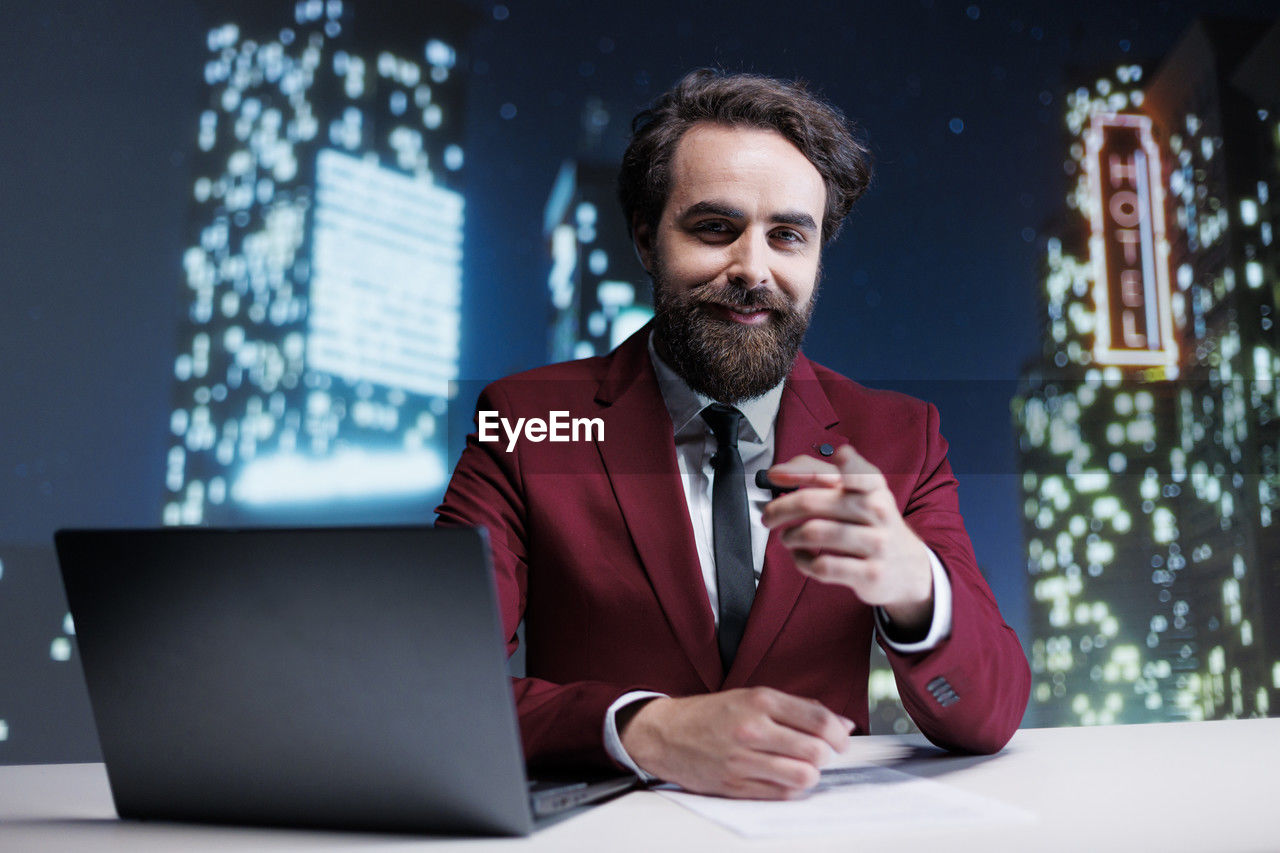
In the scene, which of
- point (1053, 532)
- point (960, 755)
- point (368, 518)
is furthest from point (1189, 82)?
point (1053, 532)

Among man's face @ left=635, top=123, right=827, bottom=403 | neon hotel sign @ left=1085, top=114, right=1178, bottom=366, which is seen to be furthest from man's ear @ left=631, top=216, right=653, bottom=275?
neon hotel sign @ left=1085, top=114, right=1178, bottom=366

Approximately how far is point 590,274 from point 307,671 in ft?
32.7

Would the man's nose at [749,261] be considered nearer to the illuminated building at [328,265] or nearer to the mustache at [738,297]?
the mustache at [738,297]

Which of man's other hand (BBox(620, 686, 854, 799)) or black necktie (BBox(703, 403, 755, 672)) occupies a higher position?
black necktie (BBox(703, 403, 755, 672))

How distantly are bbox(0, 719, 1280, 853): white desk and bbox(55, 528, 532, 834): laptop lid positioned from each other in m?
0.04

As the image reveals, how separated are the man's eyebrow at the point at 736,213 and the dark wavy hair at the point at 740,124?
160mm

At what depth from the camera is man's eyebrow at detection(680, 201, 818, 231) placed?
1.50 metres

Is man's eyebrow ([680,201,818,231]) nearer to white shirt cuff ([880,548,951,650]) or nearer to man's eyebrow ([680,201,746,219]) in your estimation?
man's eyebrow ([680,201,746,219])

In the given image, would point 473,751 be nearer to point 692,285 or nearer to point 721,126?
point 692,285

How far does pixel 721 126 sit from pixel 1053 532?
25.7 meters

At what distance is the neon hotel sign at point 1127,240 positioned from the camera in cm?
715

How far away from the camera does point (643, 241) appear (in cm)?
183

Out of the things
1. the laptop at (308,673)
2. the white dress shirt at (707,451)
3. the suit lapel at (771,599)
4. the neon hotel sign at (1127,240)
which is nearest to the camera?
the laptop at (308,673)

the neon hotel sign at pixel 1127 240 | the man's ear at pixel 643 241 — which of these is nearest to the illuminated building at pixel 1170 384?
the neon hotel sign at pixel 1127 240
